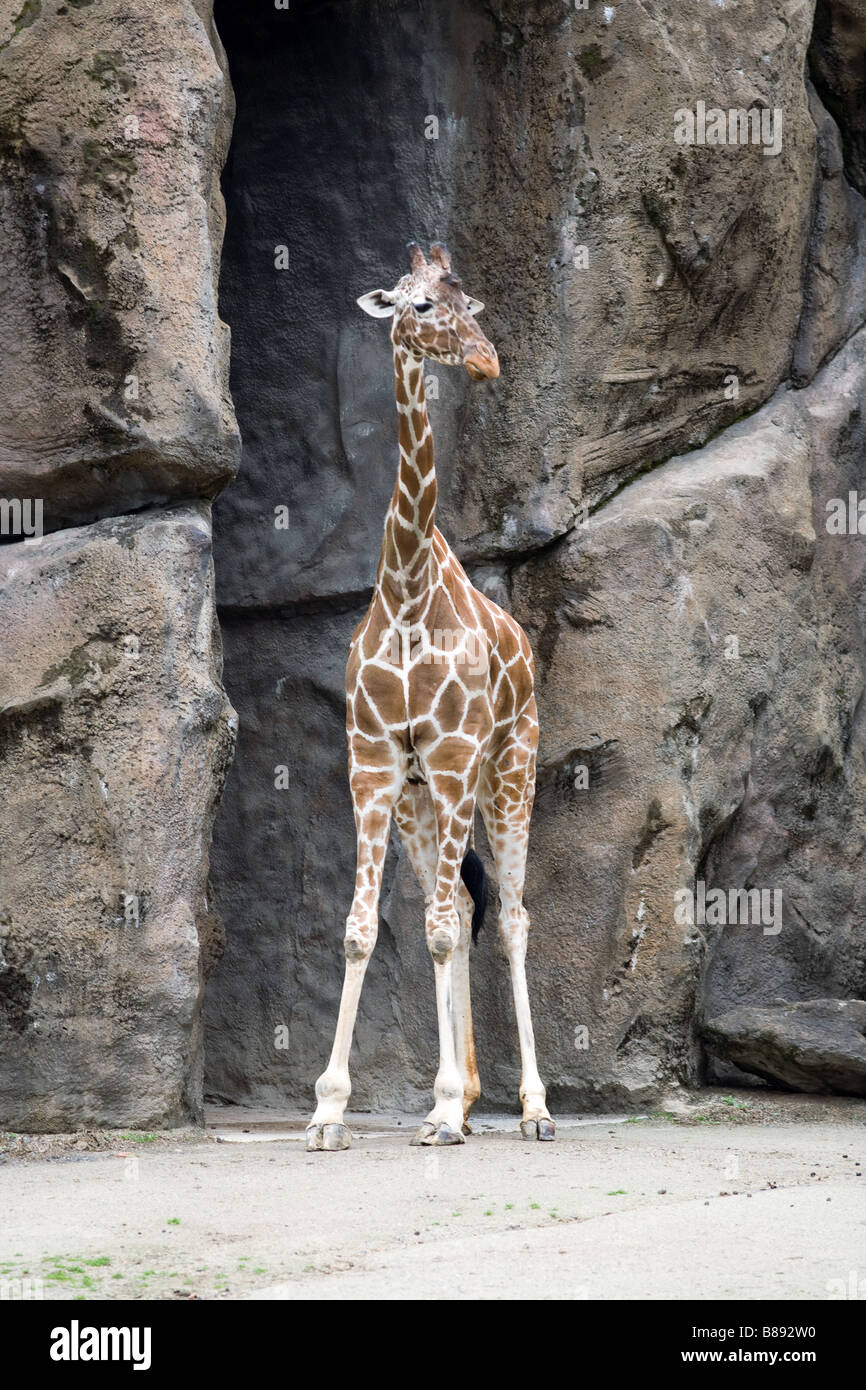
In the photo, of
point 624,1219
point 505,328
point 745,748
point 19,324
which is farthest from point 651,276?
point 624,1219

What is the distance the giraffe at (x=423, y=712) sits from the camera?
22.3 feet

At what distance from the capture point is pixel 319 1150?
21.5ft

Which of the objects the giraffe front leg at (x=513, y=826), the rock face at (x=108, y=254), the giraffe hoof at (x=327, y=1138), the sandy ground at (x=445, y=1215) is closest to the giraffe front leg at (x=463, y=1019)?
the giraffe front leg at (x=513, y=826)

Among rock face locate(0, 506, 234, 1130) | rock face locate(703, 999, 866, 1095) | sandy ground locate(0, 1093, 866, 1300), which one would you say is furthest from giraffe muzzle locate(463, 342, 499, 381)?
rock face locate(703, 999, 866, 1095)

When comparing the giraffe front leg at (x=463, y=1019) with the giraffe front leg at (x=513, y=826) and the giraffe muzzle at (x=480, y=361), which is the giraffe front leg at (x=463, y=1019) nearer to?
the giraffe front leg at (x=513, y=826)

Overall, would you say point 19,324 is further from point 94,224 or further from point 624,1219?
point 624,1219

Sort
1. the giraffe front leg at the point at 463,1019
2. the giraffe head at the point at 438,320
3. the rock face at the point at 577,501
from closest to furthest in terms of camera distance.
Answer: the giraffe head at the point at 438,320
the giraffe front leg at the point at 463,1019
the rock face at the point at 577,501

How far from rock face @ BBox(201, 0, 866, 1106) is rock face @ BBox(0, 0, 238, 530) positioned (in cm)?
182

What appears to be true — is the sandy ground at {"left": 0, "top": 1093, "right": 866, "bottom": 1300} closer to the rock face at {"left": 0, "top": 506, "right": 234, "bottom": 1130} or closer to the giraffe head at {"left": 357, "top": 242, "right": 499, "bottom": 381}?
the rock face at {"left": 0, "top": 506, "right": 234, "bottom": 1130}

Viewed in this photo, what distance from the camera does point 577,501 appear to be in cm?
845

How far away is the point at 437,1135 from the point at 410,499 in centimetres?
260

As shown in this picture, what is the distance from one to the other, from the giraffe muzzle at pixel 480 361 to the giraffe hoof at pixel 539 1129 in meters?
3.05

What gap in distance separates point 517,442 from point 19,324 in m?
2.61

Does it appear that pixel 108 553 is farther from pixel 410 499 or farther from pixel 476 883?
pixel 476 883
